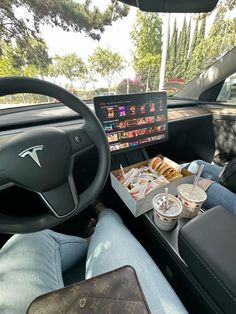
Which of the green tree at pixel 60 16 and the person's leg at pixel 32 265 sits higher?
the green tree at pixel 60 16

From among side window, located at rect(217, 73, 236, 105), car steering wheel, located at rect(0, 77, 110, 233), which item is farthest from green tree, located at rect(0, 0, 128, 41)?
car steering wheel, located at rect(0, 77, 110, 233)

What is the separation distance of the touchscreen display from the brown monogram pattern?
0.61 metres

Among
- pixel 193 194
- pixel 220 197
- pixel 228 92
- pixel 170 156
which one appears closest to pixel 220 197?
pixel 220 197

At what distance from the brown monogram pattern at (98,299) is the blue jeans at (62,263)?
0.07 metres

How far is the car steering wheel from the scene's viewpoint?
1.88 ft

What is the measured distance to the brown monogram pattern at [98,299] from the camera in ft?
1.57

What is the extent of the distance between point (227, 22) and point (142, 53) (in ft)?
7.00

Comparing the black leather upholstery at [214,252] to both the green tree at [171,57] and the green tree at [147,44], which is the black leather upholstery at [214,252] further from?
the green tree at [147,44]

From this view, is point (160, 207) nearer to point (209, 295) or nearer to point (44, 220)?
point (209, 295)

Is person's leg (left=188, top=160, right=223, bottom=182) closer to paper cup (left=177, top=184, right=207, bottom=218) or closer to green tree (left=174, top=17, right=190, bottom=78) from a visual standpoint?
paper cup (left=177, top=184, right=207, bottom=218)

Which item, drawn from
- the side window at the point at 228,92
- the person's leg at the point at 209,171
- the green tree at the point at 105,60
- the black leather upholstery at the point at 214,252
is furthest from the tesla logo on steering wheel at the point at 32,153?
the green tree at the point at 105,60

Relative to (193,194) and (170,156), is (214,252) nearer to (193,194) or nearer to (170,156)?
(193,194)

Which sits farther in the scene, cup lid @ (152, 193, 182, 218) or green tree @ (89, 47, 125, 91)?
green tree @ (89, 47, 125, 91)

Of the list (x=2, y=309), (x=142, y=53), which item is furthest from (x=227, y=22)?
(x=2, y=309)
